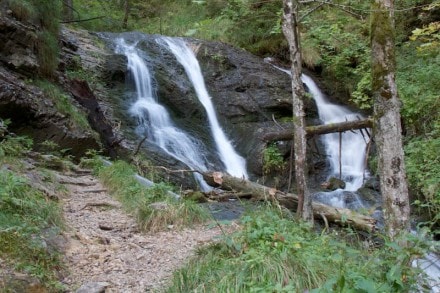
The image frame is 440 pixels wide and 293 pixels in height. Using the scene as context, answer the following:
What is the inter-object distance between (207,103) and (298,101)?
292 inches

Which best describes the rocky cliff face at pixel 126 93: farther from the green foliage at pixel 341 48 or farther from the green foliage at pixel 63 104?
the green foliage at pixel 341 48

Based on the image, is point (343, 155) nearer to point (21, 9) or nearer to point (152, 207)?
point (152, 207)

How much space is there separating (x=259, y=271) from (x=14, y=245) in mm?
2021

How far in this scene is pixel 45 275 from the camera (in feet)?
10.9

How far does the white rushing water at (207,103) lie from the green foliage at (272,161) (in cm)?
58

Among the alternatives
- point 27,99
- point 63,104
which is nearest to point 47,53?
point 63,104

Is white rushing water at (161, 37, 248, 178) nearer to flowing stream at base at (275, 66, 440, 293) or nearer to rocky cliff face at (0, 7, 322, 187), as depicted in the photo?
rocky cliff face at (0, 7, 322, 187)

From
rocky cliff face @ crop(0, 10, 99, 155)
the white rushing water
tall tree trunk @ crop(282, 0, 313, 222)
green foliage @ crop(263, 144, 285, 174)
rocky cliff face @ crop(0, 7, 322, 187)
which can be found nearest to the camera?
tall tree trunk @ crop(282, 0, 313, 222)

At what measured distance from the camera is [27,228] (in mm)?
3670

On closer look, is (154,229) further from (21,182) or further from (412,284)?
(412,284)

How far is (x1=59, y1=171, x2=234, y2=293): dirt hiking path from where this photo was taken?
365 cm

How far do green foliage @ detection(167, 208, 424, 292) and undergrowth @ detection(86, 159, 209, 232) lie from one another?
1.51 metres

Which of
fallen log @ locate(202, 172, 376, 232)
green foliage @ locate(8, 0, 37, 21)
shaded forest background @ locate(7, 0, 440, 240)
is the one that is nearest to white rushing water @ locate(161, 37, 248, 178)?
shaded forest background @ locate(7, 0, 440, 240)

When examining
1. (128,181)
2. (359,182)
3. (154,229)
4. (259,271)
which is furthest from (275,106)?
(259,271)
